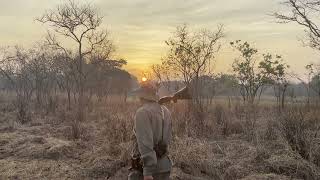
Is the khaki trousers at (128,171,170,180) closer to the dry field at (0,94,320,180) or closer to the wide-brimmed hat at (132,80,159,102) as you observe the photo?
the wide-brimmed hat at (132,80,159,102)

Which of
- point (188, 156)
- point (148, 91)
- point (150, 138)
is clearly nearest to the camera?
point (150, 138)

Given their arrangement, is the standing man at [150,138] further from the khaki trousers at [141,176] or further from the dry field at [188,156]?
the dry field at [188,156]

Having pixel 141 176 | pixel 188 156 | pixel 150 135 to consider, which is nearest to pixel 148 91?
pixel 150 135

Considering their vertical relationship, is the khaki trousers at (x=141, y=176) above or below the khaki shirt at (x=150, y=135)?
below

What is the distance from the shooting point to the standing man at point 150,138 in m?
4.37

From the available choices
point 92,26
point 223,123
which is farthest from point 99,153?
point 92,26

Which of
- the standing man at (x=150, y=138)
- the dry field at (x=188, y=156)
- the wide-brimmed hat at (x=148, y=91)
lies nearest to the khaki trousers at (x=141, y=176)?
the standing man at (x=150, y=138)

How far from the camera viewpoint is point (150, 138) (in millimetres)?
4391

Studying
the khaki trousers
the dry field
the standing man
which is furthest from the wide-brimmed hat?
the dry field

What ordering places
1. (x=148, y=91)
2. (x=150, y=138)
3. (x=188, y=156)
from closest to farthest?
(x=150, y=138) → (x=148, y=91) → (x=188, y=156)

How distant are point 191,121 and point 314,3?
8919mm

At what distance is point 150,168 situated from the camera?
4.39m

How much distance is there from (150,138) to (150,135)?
29 millimetres

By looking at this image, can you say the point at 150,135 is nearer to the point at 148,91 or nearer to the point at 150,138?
the point at 150,138
